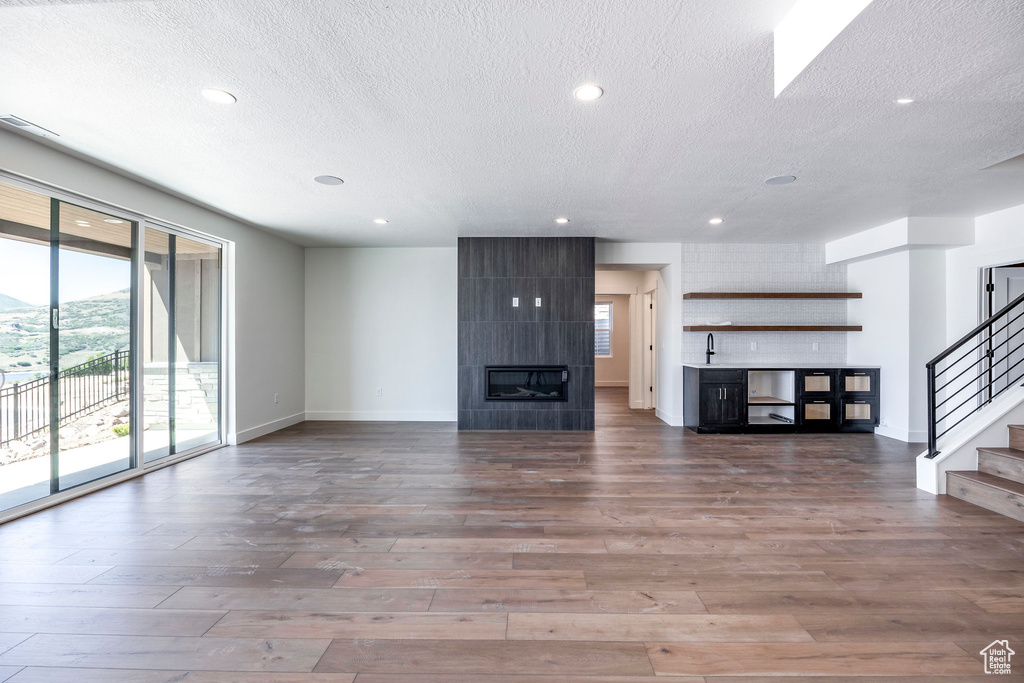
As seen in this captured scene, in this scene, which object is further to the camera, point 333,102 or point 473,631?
point 333,102

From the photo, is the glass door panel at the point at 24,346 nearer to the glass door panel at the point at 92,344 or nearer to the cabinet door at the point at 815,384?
the glass door panel at the point at 92,344

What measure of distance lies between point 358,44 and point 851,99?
7.90ft

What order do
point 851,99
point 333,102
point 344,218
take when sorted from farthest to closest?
point 344,218
point 333,102
point 851,99

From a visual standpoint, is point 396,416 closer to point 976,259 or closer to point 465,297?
point 465,297

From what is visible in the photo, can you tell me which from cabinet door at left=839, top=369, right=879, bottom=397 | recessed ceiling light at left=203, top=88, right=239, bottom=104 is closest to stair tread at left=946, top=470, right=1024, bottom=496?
cabinet door at left=839, top=369, right=879, bottom=397

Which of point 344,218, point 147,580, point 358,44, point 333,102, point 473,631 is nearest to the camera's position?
point 473,631

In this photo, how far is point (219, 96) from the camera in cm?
247

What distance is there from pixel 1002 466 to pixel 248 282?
274 inches

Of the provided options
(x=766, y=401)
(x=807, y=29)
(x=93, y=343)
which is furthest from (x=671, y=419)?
(x=93, y=343)

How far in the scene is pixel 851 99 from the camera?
7.84 feet

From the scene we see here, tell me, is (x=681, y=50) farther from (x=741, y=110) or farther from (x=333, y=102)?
(x=333, y=102)

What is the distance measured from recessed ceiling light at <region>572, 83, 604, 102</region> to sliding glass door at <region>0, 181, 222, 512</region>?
141 inches

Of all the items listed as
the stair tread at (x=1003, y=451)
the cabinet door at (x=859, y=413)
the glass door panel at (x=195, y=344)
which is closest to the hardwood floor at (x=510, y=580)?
the stair tread at (x=1003, y=451)

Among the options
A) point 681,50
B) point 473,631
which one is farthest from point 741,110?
point 473,631
